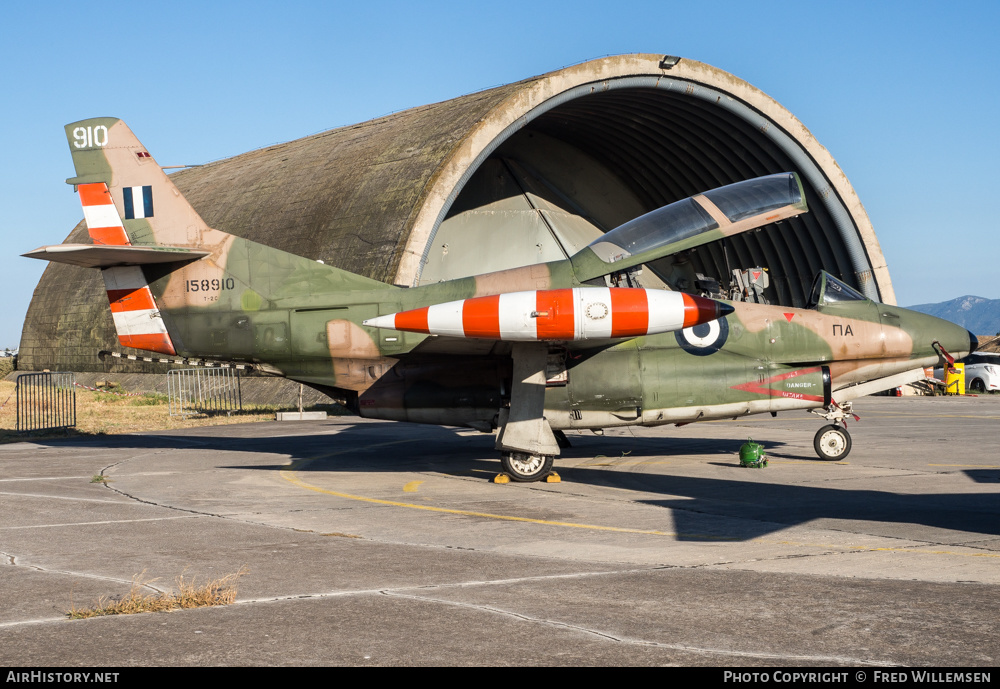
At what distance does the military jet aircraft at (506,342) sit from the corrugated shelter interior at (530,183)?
28.5 ft

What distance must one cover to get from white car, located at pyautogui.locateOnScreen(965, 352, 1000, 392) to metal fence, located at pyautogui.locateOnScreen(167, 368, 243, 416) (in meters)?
30.3

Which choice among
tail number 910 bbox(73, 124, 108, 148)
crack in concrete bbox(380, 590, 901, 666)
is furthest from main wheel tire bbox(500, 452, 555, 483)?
tail number 910 bbox(73, 124, 108, 148)

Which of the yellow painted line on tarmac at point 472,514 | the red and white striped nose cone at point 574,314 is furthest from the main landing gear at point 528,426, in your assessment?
the yellow painted line on tarmac at point 472,514

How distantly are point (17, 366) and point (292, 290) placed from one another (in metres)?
36.7

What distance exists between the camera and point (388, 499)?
11.2 metres

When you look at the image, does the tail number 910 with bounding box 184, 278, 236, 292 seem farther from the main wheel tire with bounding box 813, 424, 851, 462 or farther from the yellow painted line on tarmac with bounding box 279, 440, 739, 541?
the main wheel tire with bounding box 813, 424, 851, 462

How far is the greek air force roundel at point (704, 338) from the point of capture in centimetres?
1349

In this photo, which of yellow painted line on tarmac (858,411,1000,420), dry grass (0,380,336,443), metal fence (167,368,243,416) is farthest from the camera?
metal fence (167,368,243,416)

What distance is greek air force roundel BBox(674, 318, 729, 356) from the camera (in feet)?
44.3

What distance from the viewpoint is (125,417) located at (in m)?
26.1

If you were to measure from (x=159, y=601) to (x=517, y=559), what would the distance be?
115 inches

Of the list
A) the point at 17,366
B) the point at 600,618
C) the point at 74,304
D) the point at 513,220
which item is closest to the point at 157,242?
the point at 600,618

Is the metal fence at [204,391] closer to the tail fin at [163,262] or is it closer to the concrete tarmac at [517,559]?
the tail fin at [163,262]
